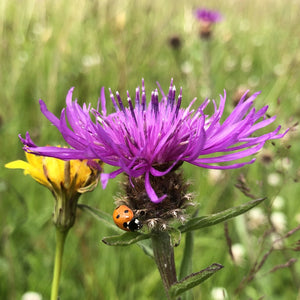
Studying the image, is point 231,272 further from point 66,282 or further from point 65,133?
point 65,133

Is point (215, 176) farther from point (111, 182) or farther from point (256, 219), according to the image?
point (111, 182)

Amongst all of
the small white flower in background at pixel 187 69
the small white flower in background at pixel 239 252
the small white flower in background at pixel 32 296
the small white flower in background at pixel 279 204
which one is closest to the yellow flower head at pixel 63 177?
the small white flower in background at pixel 32 296

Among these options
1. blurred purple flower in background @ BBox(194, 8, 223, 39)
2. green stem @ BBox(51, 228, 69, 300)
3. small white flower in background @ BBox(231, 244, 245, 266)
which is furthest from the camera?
blurred purple flower in background @ BBox(194, 8, 223, 39)

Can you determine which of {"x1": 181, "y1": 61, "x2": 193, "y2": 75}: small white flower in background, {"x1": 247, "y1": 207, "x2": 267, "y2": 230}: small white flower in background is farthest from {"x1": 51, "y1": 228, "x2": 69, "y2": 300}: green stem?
{"x1": 181, "y1": 61, "x2": 193, "y2": 75}: small white flower in background

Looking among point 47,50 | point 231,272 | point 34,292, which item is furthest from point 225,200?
point 47,50

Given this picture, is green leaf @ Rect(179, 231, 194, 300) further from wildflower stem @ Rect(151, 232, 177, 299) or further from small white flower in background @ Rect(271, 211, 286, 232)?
small white flower in background @ Rect(271, 211, 286, 232)

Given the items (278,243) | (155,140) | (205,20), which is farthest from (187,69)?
(155,140)

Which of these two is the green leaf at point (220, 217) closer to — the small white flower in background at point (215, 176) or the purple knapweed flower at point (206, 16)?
the small white flower in background at point (215, 176)
